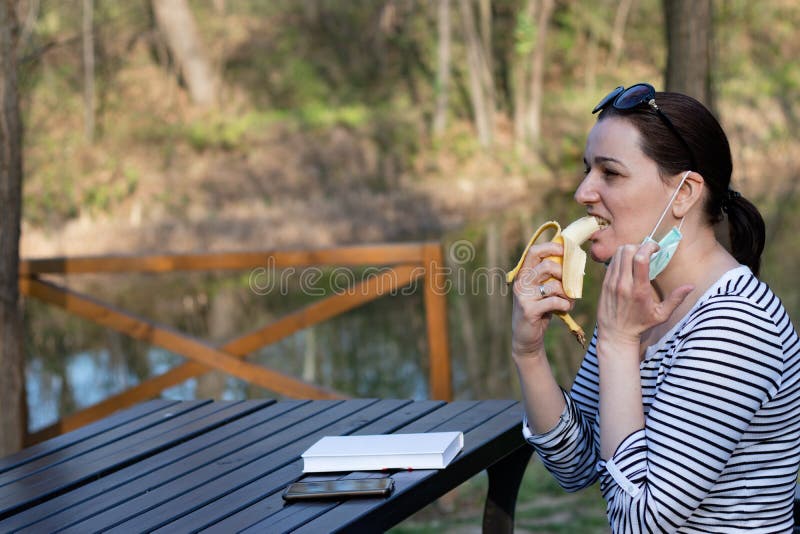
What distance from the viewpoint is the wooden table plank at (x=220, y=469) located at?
7.08 ft

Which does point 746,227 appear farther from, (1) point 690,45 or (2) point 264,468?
(1) point 690,45

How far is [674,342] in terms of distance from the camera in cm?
216

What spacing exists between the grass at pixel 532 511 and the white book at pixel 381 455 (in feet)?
7.23

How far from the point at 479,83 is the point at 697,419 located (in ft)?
67.8

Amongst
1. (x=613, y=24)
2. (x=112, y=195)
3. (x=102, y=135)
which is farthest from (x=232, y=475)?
(x=613, y=24)

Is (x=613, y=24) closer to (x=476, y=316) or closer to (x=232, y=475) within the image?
(x=476, y=316)

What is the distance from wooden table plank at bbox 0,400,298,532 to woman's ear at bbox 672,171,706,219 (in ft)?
4.03

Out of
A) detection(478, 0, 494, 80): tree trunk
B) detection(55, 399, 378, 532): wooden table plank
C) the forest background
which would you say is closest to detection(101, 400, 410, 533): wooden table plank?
detection(55, 399, 378, 532): wooden table plank

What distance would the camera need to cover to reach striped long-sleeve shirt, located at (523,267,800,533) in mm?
1950

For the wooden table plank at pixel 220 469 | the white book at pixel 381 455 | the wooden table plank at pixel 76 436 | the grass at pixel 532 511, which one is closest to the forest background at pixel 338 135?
the grass at pixel 532 511

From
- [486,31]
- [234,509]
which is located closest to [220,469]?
[234,509]

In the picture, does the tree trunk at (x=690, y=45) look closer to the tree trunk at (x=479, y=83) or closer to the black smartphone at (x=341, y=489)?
the black smartphone at (x=341, y=489)

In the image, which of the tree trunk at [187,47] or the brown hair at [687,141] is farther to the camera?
the tree trunk at [187,47]

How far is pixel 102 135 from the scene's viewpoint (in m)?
21.6
